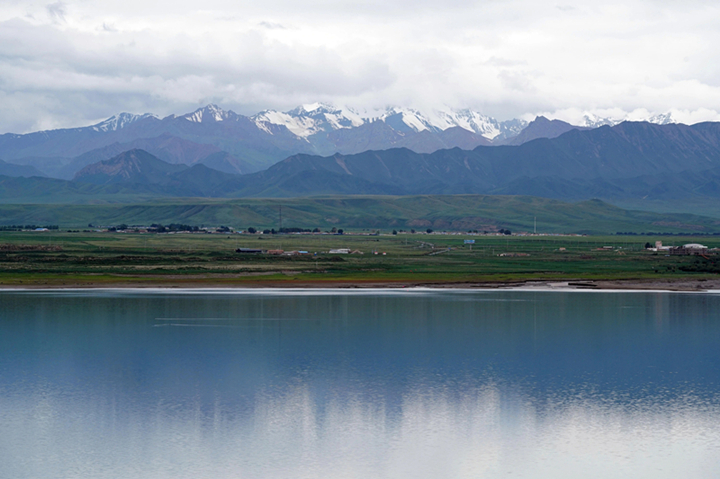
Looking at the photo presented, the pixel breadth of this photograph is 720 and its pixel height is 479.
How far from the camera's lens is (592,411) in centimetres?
3809

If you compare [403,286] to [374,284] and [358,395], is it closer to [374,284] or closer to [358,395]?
[374,284]

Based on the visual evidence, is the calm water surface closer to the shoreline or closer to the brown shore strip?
the shoreline

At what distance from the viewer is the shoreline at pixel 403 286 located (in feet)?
345

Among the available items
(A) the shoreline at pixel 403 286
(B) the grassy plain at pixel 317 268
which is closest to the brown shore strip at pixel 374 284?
(A) the shoreline at pixel 403 286

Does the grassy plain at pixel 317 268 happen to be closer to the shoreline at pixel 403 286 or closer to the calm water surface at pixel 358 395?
the shoreline at pixel 403 286

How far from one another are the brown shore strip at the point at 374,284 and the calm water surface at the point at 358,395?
31.0 meters

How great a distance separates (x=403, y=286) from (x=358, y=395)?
6665 cm

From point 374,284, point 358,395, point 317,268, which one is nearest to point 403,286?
point 374,284

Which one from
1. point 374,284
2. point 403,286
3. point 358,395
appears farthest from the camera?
point 374,284

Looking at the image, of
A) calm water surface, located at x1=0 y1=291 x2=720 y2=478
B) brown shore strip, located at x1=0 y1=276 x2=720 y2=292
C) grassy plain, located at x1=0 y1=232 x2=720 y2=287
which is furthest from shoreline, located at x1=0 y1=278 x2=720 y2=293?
calm water surface, located at x1=0 y1=291 x2=720 y2=478

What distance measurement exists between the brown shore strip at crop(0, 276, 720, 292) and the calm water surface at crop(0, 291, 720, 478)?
31.0 meters

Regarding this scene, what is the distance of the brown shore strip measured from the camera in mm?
106188

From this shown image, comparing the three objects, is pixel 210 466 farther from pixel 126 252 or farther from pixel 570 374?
pixel 126 252

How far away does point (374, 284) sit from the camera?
109 meters
